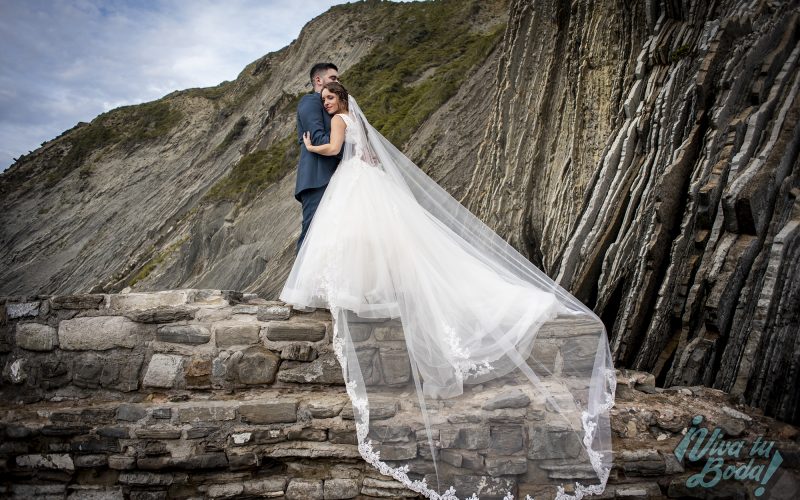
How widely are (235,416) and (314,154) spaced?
225 cm

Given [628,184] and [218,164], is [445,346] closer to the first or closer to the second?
[628,184]

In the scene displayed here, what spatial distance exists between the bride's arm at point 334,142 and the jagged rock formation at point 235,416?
1.37 meters

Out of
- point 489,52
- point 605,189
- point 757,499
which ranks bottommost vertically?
point 757,499

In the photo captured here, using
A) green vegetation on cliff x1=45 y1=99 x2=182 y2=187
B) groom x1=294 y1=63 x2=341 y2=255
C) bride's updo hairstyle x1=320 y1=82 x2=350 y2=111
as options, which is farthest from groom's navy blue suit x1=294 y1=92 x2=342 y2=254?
green vegetation on cliff x1=45 y1=99 x2=182 y2=187

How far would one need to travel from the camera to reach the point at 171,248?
56.0 ft

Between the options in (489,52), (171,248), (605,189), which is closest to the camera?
(605,189)

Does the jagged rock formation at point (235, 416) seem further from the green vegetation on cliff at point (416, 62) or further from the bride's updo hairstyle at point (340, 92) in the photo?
the green vegetation on cliff at point (416, 62)

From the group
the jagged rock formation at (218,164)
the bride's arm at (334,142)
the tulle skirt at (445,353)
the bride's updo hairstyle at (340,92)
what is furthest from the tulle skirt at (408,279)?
the jagged rock formation at (218,164)

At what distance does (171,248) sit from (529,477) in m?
16.0

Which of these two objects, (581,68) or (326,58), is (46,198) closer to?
(326,58)

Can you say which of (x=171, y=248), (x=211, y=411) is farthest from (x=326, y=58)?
(x=211, y=411)

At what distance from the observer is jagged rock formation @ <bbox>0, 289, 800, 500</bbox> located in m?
3.57

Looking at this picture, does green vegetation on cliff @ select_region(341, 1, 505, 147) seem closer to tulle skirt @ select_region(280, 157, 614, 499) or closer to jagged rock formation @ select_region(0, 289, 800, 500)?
tulle skirt @ select_region(280, 157, 614, 499)

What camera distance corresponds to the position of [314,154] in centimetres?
461
